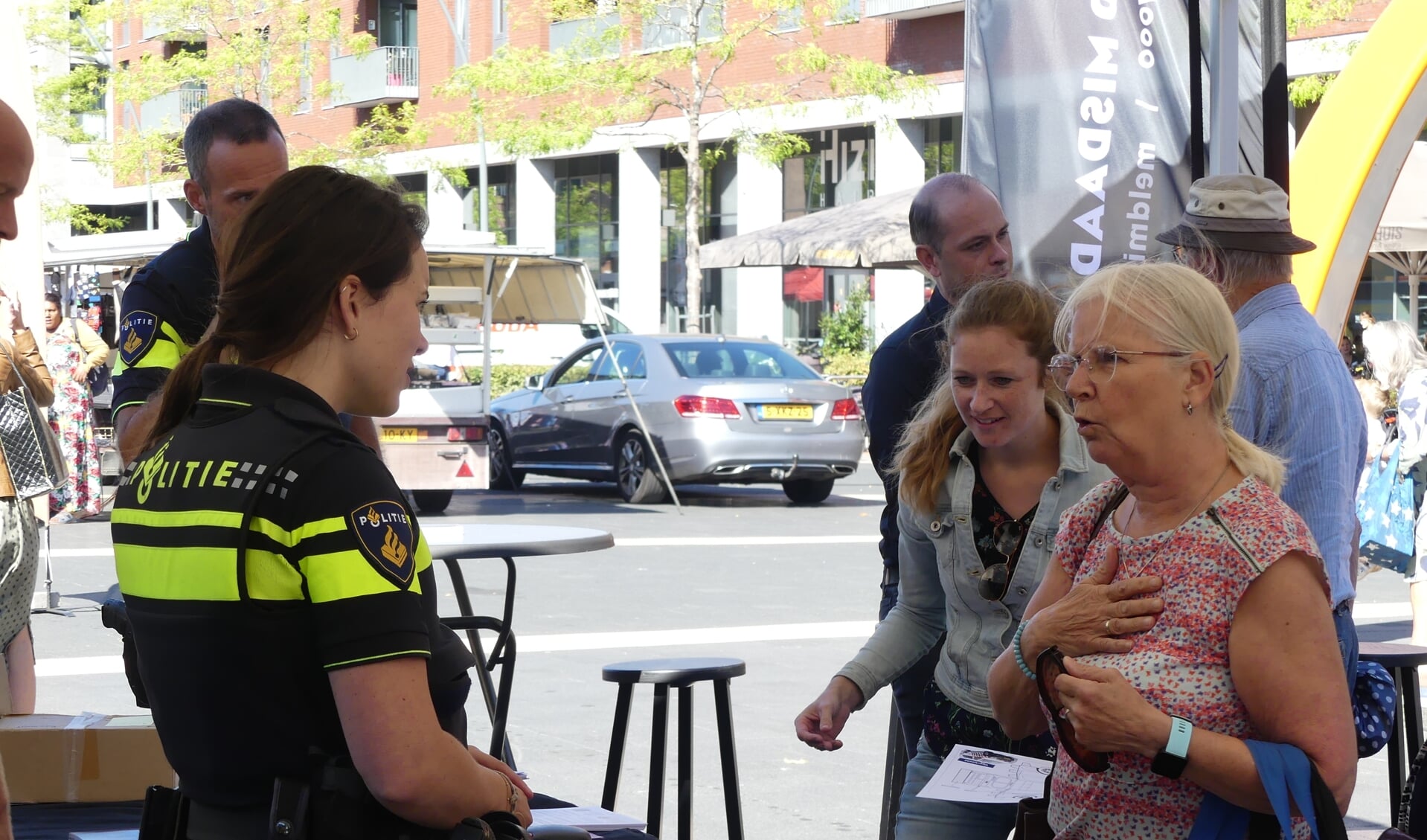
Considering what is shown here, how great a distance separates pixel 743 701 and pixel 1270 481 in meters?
5.25

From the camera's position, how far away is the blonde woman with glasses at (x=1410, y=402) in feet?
28.4

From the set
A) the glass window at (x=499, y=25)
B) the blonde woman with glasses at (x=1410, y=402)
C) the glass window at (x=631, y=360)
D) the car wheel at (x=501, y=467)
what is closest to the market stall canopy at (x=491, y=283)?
the glass window at (x=631, y=360)

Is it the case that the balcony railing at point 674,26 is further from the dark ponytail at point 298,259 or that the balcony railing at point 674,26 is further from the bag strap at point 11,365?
the dark ponytail at point 298,259

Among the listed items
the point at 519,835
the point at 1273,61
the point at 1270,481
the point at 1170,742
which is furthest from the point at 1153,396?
the point at 1273,61

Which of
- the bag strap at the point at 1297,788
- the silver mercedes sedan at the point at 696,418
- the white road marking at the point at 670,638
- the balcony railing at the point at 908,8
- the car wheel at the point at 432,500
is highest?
the balcony railing at the point at 908,8

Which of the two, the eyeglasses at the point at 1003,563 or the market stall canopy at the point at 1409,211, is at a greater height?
the market stall canopy at the point at 1409,211

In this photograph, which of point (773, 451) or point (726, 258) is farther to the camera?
point (726, 258)

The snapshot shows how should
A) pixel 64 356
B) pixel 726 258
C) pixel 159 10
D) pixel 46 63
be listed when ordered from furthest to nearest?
pixel 46 63, pixel 159 10, pixel 726 258, pixel 64 356

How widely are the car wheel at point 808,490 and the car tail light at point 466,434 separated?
3.83 m

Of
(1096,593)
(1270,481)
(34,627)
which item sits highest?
(1270,481)

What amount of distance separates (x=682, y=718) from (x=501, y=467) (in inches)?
579

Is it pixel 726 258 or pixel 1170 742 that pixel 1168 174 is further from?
pixel 726 258

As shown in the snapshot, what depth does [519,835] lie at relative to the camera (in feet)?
7.54

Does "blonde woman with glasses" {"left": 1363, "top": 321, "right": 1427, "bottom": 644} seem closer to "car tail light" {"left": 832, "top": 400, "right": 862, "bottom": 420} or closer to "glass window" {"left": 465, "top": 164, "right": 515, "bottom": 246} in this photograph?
"car tail light" {"left": 832, "top": 400, "right": 862, "bottom": 420}
